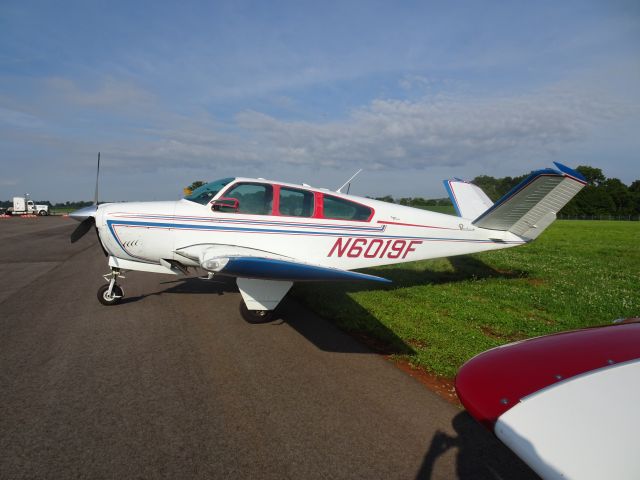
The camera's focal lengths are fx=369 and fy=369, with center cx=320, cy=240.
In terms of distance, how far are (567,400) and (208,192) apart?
18.4 feet

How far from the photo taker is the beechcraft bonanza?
5.91 metres

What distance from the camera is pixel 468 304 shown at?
22.7 ft

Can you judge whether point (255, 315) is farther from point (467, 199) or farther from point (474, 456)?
point (467, 199)

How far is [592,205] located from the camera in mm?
89438

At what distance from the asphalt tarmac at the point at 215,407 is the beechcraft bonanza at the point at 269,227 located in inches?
40.5

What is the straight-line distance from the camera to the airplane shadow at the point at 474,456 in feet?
8.54

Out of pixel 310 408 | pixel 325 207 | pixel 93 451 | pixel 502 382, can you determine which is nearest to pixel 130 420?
pixel 93 451

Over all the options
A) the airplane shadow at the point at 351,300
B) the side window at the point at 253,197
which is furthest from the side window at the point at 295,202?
the airplane shadow at the point at 351,300

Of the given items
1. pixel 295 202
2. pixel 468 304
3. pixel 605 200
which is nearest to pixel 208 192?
pixel 295 202

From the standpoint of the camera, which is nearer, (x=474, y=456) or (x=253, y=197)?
(x=474, y=456)

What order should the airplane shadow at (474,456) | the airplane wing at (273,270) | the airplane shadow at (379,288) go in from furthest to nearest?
the airplane shadow at (379,288)
the airplane wing at (273,270)
the airplane shadow at (474,456)

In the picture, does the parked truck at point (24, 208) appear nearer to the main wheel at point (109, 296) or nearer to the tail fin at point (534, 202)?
the main wheel at point (109, 296)

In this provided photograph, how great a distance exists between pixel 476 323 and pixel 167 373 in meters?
4.55

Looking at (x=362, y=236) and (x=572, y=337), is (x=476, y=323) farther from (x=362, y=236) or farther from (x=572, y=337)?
(x=572, y=337)
